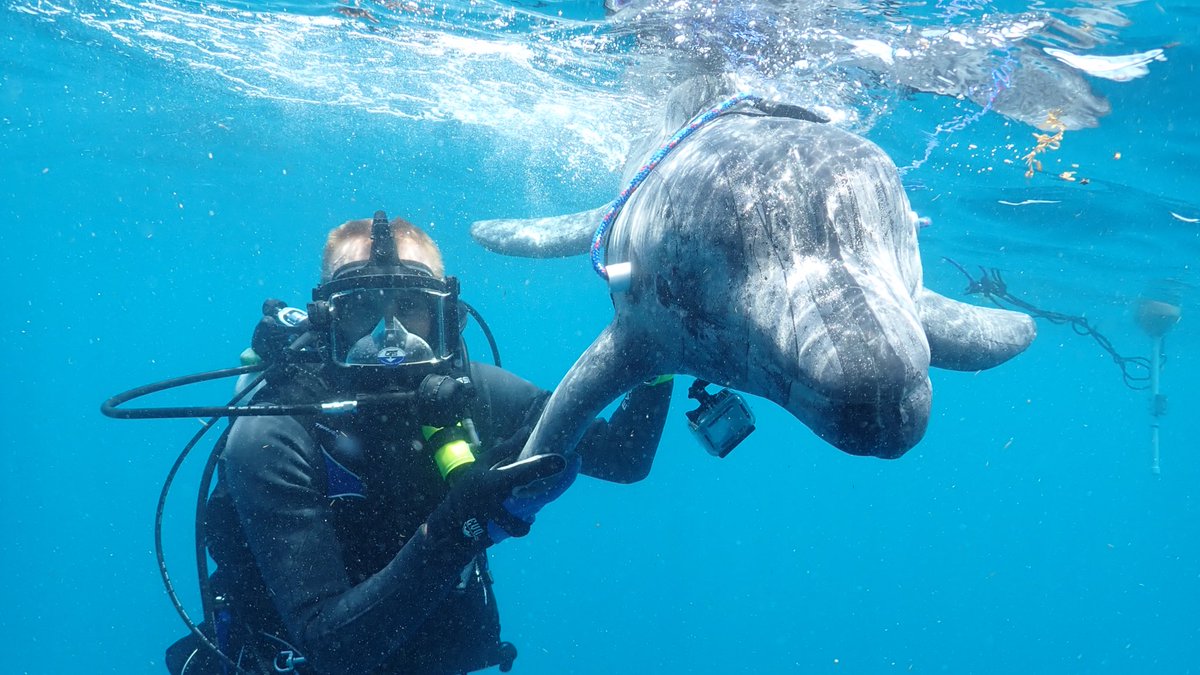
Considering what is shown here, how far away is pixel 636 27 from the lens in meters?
8.46

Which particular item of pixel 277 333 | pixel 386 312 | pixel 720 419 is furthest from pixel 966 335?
pixel 277 333

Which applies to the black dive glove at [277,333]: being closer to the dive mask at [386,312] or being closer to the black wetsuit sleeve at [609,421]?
the dive mask at [386,312]

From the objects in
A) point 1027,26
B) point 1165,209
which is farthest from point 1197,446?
point 1027,26

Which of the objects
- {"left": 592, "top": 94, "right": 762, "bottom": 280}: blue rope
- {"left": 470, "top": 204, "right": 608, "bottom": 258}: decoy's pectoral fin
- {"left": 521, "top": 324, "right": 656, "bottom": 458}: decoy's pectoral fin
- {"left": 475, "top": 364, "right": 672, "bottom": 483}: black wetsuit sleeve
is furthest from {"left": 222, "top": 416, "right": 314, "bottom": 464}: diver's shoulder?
{"left": 470, "top": 204, "right": 608, "bottom": 258}: decoy's pectoral fin

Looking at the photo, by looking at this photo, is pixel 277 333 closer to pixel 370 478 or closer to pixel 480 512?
pixel 370 478

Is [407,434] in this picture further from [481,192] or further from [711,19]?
[481,192]

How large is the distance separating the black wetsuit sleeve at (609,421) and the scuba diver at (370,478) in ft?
A: 0.05

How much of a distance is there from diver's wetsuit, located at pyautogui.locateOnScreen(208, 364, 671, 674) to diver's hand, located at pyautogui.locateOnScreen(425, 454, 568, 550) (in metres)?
0.06

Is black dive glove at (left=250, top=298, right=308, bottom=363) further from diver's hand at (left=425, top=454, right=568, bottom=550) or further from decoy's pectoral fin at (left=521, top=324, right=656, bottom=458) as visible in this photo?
decoy's pectoral fin at (left=521, top=324, right=656, bottom=458)

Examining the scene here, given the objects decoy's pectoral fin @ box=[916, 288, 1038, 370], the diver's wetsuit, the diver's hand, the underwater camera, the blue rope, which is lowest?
the diver's wetsuit

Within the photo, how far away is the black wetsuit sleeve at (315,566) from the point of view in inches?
116

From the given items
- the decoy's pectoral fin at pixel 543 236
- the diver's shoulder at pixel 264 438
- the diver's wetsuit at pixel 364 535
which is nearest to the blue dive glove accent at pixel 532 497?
the diver's wetsuit at pixel 364 535

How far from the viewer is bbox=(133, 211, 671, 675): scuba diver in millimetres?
2963

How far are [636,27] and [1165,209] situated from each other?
1119 cm
